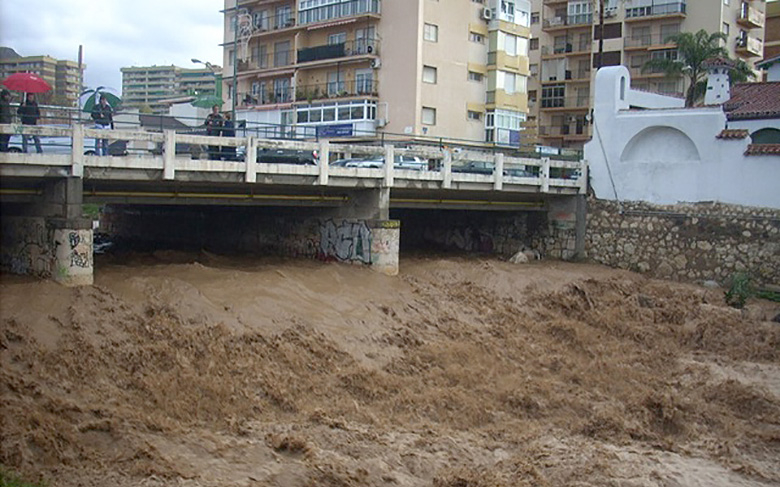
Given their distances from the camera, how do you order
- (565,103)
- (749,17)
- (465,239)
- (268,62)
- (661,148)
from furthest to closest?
(565,103) < (749,17) < (268,62) < (465,239) < (661,148)

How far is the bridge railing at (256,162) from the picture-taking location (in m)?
19.7

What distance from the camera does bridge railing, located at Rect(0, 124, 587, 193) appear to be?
19.7 metres

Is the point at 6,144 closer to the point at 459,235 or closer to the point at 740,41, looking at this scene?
the point at 459,235

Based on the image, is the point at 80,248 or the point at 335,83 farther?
the point at 335,83

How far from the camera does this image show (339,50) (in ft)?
170

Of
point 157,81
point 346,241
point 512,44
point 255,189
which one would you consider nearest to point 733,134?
point 346,241

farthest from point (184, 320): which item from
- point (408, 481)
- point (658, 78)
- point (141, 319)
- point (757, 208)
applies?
point (658, 78)

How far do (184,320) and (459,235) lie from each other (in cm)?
1730

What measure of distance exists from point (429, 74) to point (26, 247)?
105 ft

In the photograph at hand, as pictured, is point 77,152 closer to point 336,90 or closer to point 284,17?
point 336,90

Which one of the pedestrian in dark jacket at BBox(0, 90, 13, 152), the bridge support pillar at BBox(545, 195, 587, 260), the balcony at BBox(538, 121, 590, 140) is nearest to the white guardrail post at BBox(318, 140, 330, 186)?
the pedestrian in dark jacket at BBox(0, 90, 13, 152)

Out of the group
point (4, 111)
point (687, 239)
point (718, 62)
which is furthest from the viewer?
point (718, 62)

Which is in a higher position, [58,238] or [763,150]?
[763,150]

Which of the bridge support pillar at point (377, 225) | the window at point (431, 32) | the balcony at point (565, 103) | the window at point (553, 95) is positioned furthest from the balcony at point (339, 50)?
the bridge support pillar at point (377, 225)
